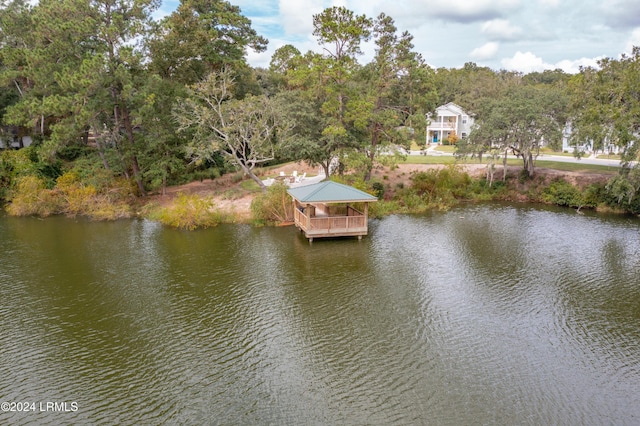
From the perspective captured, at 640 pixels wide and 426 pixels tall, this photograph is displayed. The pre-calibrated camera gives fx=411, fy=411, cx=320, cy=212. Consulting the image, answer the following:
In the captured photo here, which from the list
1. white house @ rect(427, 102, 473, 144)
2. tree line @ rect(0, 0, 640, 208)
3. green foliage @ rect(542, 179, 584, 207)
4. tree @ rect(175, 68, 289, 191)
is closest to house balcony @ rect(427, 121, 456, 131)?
white house @ rect(427, 102, 473, 144)

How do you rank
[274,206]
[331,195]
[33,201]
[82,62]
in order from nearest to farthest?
[331,195]
[274,206]
[82,62]
[33,201]

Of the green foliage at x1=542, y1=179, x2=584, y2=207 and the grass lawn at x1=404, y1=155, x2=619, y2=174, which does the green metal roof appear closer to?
the grass lawn at x1=404, y1=155, x2=619, y2=174

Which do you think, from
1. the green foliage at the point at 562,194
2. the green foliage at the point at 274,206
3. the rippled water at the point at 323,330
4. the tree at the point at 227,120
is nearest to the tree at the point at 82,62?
the tree at the point at 227,120

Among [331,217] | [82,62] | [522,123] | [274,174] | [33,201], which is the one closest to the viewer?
[331,217]

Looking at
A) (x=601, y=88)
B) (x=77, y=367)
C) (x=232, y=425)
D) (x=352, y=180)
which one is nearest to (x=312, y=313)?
(x=232, y=425)

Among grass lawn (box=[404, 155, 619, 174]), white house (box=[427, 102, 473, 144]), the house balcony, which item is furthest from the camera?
the house balcony

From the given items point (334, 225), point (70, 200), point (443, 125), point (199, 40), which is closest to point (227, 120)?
point (199, 40)

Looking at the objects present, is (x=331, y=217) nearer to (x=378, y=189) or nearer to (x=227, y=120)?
(x=378, y=189)
